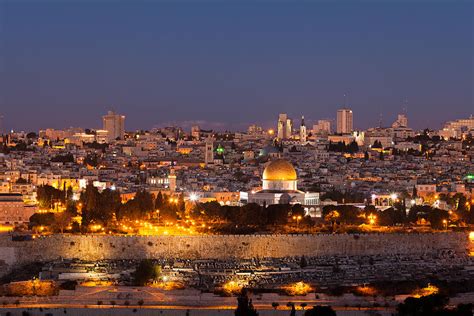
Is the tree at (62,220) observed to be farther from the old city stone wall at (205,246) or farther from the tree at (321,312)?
the tree at (321,312)

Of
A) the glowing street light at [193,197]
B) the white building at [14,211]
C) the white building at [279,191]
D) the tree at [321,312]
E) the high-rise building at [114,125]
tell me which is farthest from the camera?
the high-rise building at [114,125]

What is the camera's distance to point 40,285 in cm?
2880

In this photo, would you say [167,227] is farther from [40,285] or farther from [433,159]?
[433,159]

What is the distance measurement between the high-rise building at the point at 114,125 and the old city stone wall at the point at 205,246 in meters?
65.9

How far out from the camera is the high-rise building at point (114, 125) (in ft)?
331

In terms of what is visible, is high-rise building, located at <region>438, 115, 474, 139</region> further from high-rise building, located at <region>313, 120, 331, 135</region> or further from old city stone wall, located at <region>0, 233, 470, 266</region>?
old city stone wall, located at <region>0, 233, 470, 266</region>

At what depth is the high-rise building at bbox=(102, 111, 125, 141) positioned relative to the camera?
10088 cm

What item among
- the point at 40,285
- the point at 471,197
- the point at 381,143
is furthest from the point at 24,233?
the point at 381,143

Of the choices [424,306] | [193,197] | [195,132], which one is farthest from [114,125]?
[424,306]

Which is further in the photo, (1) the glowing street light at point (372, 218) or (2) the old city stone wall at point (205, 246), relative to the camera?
(1) the glowing street light at point (372, 218)

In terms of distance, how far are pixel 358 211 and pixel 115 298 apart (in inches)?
625

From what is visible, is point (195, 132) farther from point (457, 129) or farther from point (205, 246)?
point (205, 246)

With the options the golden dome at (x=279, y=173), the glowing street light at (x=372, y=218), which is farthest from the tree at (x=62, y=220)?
the golden dome at (x=279, y=173)

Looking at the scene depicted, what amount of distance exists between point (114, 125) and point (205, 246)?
67827 mm
